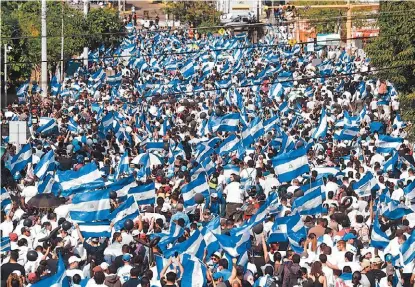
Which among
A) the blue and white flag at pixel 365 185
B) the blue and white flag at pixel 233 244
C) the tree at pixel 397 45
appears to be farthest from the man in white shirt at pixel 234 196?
the tree at pixel 397 45

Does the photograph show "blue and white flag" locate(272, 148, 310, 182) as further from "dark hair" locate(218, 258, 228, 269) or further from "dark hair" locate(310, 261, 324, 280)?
"dark hair" locate(310, 261, 324, 280)

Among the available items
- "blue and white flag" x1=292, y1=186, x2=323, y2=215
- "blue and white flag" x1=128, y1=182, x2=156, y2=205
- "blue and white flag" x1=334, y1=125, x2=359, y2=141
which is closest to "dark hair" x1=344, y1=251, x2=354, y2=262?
"blue and white flag" x1=292, y1=186, x2=323, y2=215

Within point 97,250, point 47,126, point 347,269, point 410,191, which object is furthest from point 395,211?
point 47,126

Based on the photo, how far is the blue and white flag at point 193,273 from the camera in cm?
1289

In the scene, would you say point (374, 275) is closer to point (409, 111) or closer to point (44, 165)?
point (44, 165)

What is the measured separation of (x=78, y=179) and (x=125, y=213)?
2962 millimetres

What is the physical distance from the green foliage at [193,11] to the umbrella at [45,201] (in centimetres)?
7935

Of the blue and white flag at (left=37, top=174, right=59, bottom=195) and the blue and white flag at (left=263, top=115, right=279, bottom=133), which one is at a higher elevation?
the blue and white flag at (left=263, top=115, right=279, bottom=133)

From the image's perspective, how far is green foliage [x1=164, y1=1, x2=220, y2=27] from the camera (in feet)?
325

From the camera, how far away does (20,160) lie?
2281 cm

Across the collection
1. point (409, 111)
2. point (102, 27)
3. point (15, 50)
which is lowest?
point (409, 111)

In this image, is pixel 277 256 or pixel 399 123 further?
pixel 399 123

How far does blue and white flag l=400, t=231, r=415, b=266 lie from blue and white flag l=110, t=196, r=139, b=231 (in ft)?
12.9

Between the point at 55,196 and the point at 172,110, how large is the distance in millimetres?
14111
